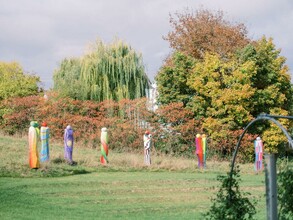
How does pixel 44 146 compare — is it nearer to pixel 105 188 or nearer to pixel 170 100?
pixel 105 188

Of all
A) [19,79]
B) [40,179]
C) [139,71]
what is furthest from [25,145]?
[19,79]

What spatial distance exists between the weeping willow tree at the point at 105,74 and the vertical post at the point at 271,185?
86.7 feet

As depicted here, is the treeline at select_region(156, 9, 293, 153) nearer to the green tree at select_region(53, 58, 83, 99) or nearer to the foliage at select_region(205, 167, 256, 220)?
the green tree at select_region(53, 58, 83, 99)

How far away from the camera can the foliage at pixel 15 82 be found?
118ft

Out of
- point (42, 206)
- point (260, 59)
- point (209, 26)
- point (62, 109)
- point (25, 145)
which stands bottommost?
point (42, 206)

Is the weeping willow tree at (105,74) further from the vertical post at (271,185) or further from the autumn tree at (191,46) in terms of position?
the vertical post at (271,185)

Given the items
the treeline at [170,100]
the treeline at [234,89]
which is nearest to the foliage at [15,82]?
the treeline at [170,100]

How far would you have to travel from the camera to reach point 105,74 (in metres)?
33.0

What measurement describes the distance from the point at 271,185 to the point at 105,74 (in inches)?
1091

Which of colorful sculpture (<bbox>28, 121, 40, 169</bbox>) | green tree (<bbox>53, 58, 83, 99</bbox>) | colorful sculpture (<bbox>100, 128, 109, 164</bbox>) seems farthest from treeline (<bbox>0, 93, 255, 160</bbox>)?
colorful sculpture (<bbox>28, 121, 40, 169</bbox>)

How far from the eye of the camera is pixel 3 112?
33062 mm

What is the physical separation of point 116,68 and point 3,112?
714 centimetres

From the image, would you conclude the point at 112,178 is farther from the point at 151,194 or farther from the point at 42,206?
the point at 42,206

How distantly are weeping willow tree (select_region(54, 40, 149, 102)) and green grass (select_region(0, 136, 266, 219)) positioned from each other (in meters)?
8.60
